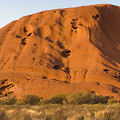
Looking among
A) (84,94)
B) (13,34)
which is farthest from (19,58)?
(84,94)

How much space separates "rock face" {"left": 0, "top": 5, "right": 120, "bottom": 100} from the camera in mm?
26531

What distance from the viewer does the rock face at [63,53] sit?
26.5 meters

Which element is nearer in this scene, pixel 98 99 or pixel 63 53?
pixel 98 99

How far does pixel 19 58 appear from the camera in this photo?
3184 centimetres

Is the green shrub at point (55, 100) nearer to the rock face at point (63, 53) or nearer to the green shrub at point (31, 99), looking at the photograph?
the green shrub at point (31, 99)

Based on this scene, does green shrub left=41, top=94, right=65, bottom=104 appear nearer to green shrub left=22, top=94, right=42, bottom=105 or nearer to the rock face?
green shrub left=22, top=94, right=42, bottom=105

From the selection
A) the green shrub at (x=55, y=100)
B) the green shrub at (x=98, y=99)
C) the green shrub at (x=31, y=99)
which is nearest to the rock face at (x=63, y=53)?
the green shrub at (x=55, y=100)

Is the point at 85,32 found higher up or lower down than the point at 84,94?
higher up

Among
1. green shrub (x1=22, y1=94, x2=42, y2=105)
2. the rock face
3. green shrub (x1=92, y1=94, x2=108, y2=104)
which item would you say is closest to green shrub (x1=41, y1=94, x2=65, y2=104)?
green shrub (x1=22, y1=94, x2=42, y2=105)

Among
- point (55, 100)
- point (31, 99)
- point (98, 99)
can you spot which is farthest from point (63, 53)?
point (31, 99)

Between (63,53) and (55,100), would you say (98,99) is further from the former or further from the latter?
(63,53)

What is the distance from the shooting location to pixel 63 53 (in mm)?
33969

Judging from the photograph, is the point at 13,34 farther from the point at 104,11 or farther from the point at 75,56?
the point at 104,11

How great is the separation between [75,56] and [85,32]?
640cm
